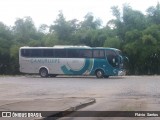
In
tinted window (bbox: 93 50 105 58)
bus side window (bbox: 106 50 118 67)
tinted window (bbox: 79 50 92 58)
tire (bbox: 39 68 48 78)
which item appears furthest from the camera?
tire (bbox: 39 68 48 78)

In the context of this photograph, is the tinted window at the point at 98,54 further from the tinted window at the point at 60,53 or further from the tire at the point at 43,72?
the tire at the point at 43,72

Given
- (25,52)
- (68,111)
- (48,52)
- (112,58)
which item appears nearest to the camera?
(68,111)

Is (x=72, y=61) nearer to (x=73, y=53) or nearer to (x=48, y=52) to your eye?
(x=73, y=53)

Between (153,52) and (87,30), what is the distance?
9.62m

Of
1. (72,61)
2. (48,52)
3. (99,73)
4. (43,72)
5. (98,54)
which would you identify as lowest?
(99,73)

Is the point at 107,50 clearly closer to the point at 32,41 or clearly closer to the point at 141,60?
the point at 141,60

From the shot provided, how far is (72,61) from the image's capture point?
36875mm

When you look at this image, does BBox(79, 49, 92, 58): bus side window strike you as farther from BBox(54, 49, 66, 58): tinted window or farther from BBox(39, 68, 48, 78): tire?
BBox(39, 68, 48, 78): tire

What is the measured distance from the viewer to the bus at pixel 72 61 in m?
35.9

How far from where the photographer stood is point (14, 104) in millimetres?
12914

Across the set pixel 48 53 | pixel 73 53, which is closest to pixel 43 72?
pixel 48 53

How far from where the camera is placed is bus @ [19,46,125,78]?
35.9 metres

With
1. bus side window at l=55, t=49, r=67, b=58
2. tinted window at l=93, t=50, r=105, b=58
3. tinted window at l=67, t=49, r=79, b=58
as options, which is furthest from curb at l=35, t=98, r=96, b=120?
bus side window at l=55, t=49, r=67, b=58

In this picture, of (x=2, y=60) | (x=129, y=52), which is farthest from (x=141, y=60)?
(x=2, y=60)
